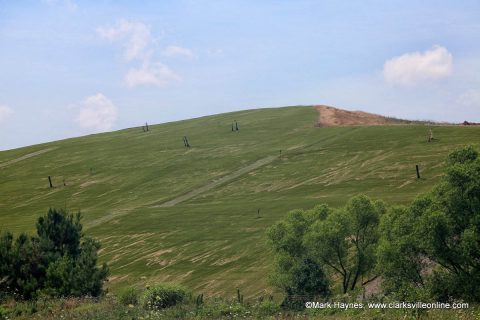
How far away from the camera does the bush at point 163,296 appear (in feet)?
73.4

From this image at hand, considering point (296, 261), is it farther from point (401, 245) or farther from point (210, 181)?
point (210, 181)

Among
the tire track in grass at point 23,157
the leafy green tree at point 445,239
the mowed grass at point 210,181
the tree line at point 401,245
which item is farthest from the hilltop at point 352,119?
the leafy green tree at point 445,239

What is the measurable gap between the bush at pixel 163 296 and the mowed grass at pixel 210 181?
15431 millimetres

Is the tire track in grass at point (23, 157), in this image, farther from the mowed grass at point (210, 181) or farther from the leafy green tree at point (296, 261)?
the leafy green tree at point (296, 261)

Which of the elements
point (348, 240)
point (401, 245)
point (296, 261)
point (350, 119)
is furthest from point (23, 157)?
point (401, 245)

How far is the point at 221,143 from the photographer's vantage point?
Answer: 4131 inches

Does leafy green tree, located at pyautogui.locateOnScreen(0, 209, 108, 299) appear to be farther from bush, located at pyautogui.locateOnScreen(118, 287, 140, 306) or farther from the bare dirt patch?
the bare dirt patch

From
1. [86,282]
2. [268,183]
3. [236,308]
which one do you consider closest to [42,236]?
[86,282]

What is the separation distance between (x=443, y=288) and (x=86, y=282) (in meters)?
17.0

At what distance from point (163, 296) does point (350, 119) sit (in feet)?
299

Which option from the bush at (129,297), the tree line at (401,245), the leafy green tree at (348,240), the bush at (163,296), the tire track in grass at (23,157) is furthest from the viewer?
the tire track in grass at (23,157)

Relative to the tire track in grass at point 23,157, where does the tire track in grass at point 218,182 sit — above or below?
below

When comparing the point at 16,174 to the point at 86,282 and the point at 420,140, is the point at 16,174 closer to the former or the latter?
the point at 420,140

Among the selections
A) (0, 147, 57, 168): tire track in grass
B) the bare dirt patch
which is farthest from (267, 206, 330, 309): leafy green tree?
(0, 147, 57, 168): tire track in grass
